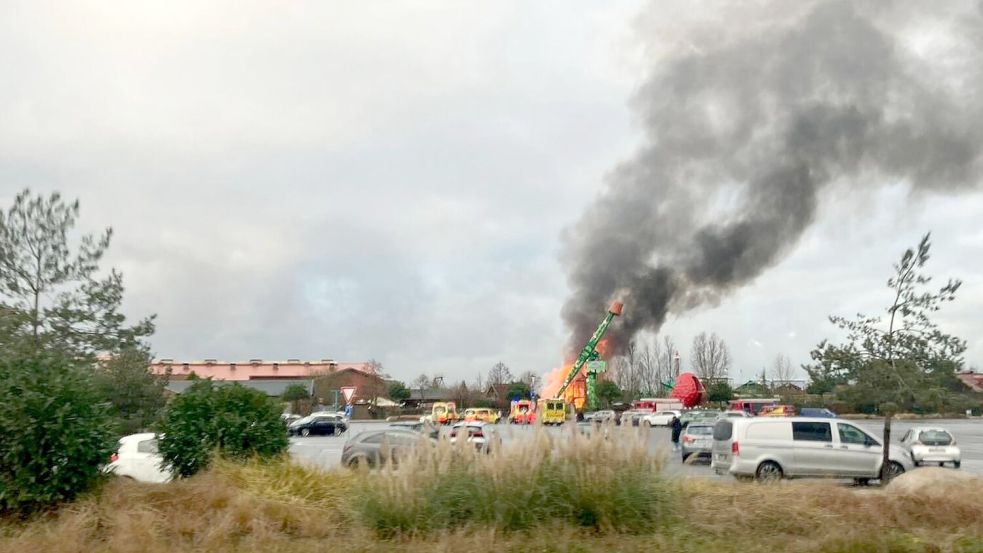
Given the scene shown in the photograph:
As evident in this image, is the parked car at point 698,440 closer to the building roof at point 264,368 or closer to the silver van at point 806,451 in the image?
the silver van at point 806,451

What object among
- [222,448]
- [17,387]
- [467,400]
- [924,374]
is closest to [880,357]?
[924,374]

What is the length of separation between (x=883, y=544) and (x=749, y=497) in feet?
7.33

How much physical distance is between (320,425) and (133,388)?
24.8m

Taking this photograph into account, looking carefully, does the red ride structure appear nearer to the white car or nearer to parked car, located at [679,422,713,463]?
parked car, located at [679,422,713,463]

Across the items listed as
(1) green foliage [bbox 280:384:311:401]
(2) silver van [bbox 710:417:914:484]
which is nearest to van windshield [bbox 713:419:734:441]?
(2) silver van [bbox 710:417:914:484]

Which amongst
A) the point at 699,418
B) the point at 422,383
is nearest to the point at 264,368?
the point at 422,383

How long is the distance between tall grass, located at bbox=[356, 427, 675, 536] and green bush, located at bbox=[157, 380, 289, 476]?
3.04 m

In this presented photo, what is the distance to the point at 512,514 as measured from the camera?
28.1 ft

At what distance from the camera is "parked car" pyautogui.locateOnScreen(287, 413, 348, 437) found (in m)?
44.7

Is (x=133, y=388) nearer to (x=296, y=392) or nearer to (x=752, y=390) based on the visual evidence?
(x=296, y=392)

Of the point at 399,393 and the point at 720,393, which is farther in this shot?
the point at 399,393

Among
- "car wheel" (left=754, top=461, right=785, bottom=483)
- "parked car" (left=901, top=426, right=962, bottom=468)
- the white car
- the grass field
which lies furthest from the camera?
"parked car" (left=901, top=426, right=962, bottom=468)

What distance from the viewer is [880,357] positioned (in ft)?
48.8

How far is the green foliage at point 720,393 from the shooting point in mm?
71188
